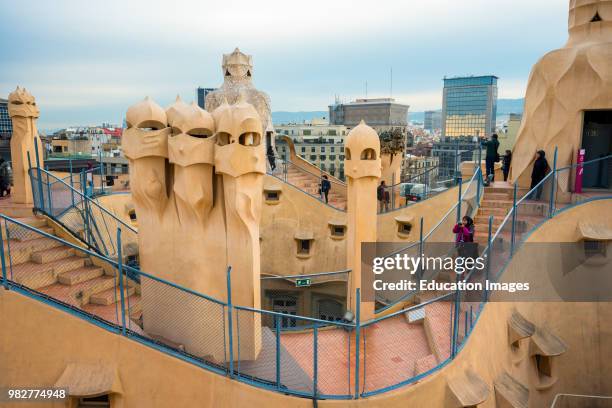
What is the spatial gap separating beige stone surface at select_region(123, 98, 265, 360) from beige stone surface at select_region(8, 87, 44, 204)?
7780mm

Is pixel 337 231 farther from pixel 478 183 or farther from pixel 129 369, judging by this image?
pixel 129 369

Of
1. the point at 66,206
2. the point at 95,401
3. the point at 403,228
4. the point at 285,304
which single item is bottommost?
the point at 285,304

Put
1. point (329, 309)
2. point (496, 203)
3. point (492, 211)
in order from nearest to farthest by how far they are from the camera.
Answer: point (492, 211)
point (496, 203)
point (329, 309)

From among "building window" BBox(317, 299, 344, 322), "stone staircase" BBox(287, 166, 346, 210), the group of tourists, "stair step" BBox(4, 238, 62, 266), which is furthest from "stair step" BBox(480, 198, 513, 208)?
"stair step" BBox(4, 238, 62, 266)

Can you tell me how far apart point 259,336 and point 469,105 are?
558 ft

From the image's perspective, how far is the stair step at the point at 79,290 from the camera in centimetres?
990

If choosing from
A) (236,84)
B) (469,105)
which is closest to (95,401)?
(236,84)

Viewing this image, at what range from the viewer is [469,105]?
165 metres

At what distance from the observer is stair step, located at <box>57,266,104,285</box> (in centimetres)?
1068

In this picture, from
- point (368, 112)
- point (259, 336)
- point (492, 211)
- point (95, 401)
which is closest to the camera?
point (95, 401)

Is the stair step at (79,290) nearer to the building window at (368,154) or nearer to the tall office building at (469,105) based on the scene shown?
the building window at (368,154)

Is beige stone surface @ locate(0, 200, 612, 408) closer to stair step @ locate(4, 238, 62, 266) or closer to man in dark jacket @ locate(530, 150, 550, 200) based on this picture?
stair step @ locate(4, 238, 62, 266)

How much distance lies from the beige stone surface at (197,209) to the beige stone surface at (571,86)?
11511 mm

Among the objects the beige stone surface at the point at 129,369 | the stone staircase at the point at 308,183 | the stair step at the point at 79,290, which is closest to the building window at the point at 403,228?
the stone staircase at the point at 308,183
